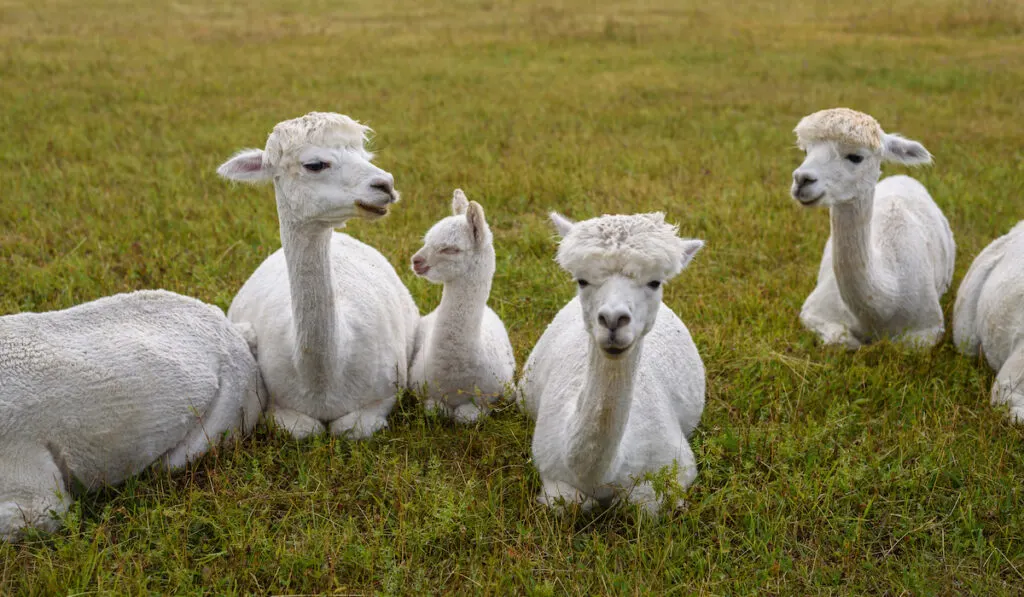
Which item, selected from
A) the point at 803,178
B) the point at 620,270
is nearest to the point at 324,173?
the point at 620,270

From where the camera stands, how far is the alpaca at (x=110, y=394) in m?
3.56

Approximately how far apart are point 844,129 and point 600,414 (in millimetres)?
2625

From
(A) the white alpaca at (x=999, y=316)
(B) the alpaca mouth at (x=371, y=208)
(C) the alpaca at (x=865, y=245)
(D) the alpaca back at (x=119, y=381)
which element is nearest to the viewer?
(D) the alpaca back at (x=119, y=381)

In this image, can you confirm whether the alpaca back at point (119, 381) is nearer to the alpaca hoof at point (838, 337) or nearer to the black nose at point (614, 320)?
the black nose at point (614, 320)

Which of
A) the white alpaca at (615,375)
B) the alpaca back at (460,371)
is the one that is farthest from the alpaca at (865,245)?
the alpaca back at (460,371)

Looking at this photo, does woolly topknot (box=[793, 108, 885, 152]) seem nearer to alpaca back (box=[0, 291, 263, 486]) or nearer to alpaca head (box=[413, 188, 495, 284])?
alpaca head (box=[413, 188, 495, 284])

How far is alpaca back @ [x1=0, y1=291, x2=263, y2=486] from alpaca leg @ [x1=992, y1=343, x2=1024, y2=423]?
12.7 ft

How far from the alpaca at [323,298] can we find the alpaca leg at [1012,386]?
10.5 ft

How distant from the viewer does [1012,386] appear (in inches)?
182

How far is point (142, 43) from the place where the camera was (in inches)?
629

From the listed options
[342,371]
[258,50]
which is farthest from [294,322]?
[258,50]

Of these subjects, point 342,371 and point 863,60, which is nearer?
point 342,371

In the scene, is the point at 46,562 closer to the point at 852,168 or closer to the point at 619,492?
the point at 619,492

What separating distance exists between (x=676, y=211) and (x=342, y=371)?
432cm
